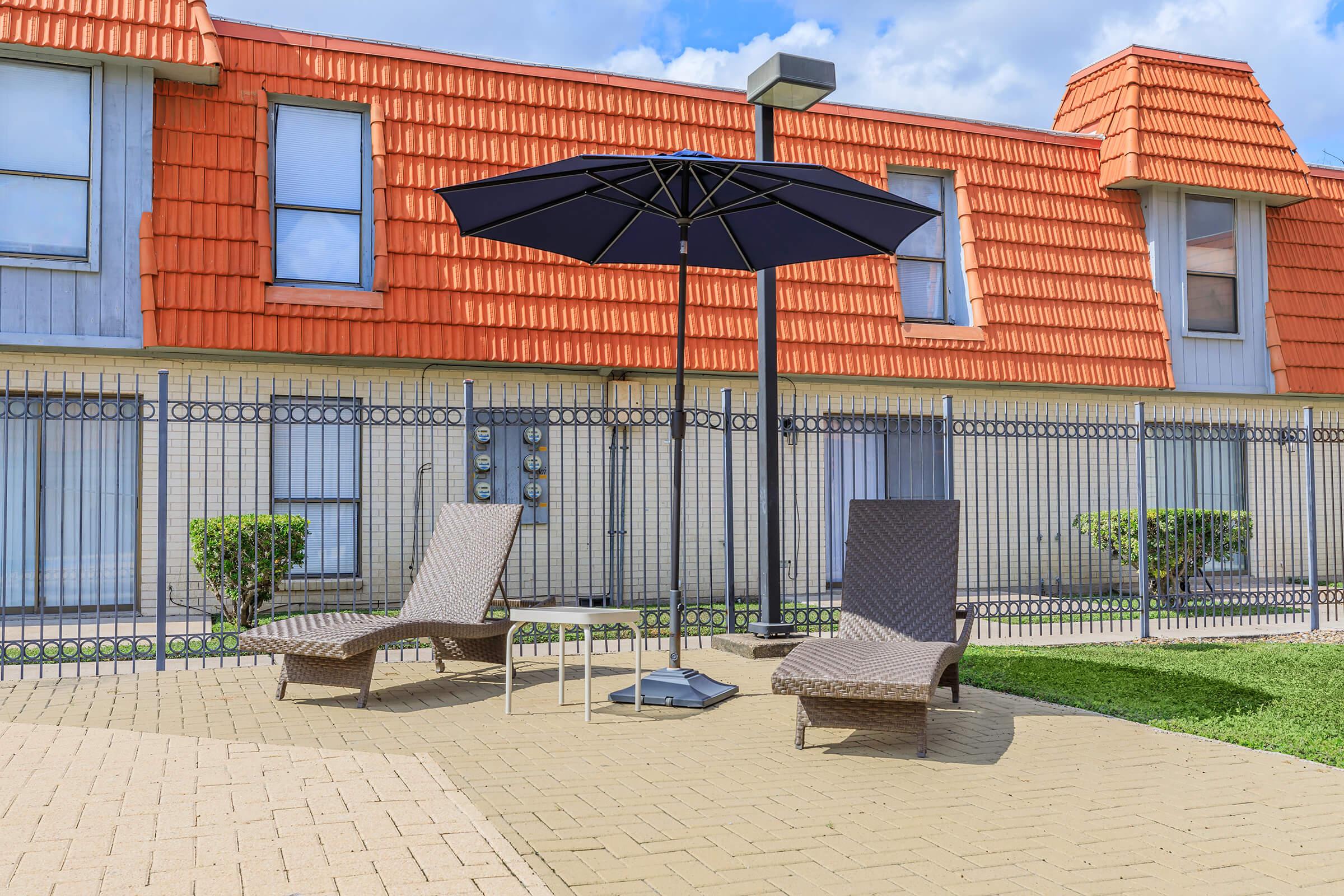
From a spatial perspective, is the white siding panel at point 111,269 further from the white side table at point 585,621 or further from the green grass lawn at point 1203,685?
the green grass lawn at point 1203,685

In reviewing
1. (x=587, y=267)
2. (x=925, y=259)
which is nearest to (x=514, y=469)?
(x=587, y=267)

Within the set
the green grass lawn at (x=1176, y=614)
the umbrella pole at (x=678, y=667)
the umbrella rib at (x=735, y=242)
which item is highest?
the umbrella rib at (x=735, y=242)

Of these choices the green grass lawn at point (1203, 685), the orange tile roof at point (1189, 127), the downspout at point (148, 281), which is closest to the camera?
the green grass lawn at point (1203, 685)

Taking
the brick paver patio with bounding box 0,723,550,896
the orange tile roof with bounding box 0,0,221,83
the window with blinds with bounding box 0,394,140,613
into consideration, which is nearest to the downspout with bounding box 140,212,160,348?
the window with blinds with bounding box 0,394,140,613

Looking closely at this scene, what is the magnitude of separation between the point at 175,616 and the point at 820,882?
9861 millimetres

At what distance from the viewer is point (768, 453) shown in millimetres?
9008

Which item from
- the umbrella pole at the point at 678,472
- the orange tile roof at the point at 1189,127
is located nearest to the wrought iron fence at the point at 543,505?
the umbrella pole at the point at 678,472

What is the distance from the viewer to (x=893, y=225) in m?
7.46

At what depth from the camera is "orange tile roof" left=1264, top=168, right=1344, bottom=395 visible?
54.0ft

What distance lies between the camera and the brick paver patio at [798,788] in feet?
12.2

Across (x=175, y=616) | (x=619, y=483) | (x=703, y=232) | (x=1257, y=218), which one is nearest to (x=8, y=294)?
(x=175, y=616)

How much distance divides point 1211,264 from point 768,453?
35.2 feet

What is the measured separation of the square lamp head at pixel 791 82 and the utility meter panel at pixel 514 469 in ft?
17.4

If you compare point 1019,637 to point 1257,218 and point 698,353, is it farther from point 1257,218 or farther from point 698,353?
point 1257,218
